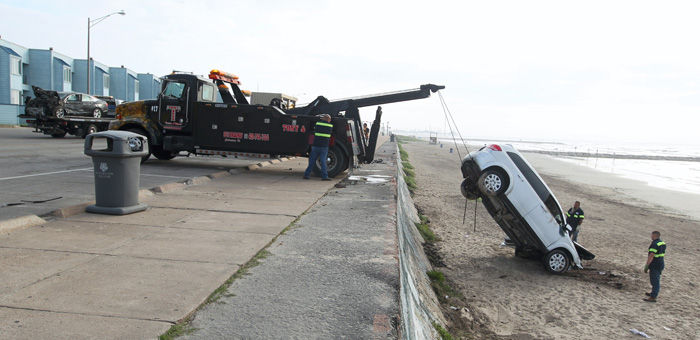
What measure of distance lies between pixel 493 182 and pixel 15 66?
47962 millimetres

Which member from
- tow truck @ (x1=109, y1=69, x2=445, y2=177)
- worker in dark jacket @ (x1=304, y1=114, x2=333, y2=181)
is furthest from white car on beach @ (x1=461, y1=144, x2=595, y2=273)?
tow truck @ (x1=109, y1=69, x2=445, y2=177)

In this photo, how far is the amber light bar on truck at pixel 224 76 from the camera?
1417 centimetres

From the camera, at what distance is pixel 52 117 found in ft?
74.9

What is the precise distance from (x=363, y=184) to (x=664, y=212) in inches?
638

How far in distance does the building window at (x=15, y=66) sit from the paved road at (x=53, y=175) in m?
32.4

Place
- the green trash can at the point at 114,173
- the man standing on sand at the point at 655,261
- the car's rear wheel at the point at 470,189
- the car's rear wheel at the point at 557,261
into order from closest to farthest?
the green trash can at the point at 114,173
the man standing on sand at the point at 655,261
the car's rear wheel at the point at 557,261
the car's rear wheel at the point at 470,189

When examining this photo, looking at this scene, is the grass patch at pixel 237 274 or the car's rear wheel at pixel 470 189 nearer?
the grass patch at pixel 237 274

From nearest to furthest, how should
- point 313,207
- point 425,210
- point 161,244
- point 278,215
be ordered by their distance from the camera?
point 161,244, point 278,215, point 313,207, point 425,210

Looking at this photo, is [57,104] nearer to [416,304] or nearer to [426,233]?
[426,233]

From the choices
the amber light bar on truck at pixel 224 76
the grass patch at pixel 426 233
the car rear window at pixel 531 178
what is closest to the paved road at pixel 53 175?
the amber light bar on truck at pixel 224 76

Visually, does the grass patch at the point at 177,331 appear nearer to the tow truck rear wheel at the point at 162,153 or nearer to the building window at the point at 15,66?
the tow truck rear wheel at the point at 162,153

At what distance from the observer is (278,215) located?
301 inches

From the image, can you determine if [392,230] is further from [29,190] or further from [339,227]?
[29,190]

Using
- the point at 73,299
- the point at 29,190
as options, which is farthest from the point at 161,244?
the point at 29,190
